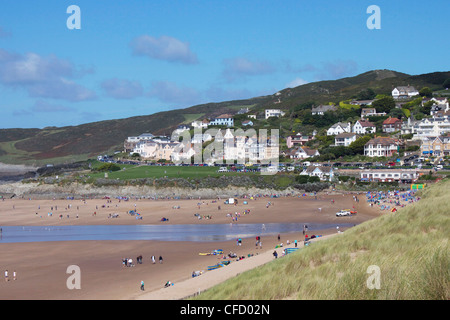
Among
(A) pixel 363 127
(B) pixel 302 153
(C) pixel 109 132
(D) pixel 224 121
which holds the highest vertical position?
(C) pixel 109 132

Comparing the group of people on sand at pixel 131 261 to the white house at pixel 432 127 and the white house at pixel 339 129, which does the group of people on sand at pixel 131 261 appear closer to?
the white house at pixel 432 127

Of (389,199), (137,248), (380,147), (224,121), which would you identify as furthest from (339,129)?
(137,248)

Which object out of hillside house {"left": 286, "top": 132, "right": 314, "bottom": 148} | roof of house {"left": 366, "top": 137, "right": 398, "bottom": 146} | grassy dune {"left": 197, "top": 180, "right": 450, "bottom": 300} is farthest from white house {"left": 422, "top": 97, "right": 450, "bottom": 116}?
grassy dune {"left": 197, "top": 180, "right": 450, "bottom": 300}

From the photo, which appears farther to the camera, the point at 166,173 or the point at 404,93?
the point at 404,93

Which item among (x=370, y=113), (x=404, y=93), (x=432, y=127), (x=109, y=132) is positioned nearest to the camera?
(x=432, y=127)

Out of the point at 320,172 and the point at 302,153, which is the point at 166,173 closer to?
the point at 320,172

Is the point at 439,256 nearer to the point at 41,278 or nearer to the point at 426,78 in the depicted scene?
the point at 41,278
